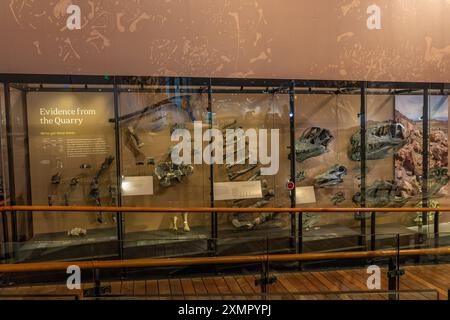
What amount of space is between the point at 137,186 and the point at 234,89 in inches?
59.6

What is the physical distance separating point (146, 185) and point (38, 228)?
3.93 ft

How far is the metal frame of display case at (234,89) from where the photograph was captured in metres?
3.54

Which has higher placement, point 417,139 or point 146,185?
point 417,139

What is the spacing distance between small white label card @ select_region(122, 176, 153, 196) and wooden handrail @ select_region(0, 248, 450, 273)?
0.92 metres

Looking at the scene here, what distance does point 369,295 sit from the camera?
6.93ft

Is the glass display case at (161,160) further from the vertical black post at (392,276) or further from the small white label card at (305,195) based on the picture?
→ the vertical black post at (392,276)

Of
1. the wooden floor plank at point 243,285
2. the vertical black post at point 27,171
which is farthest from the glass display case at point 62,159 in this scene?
the wooden floor plank at point 243,285

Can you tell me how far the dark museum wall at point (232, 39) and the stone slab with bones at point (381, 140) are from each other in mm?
598

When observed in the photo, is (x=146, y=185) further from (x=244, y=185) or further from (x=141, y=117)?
(x=244, y=185)

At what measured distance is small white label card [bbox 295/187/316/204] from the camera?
4.23 metres

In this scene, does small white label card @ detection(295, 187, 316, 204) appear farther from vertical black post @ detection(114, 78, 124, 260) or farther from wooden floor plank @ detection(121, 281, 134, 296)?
wooden floor plank @ detection(121, 281, 134, 296)
